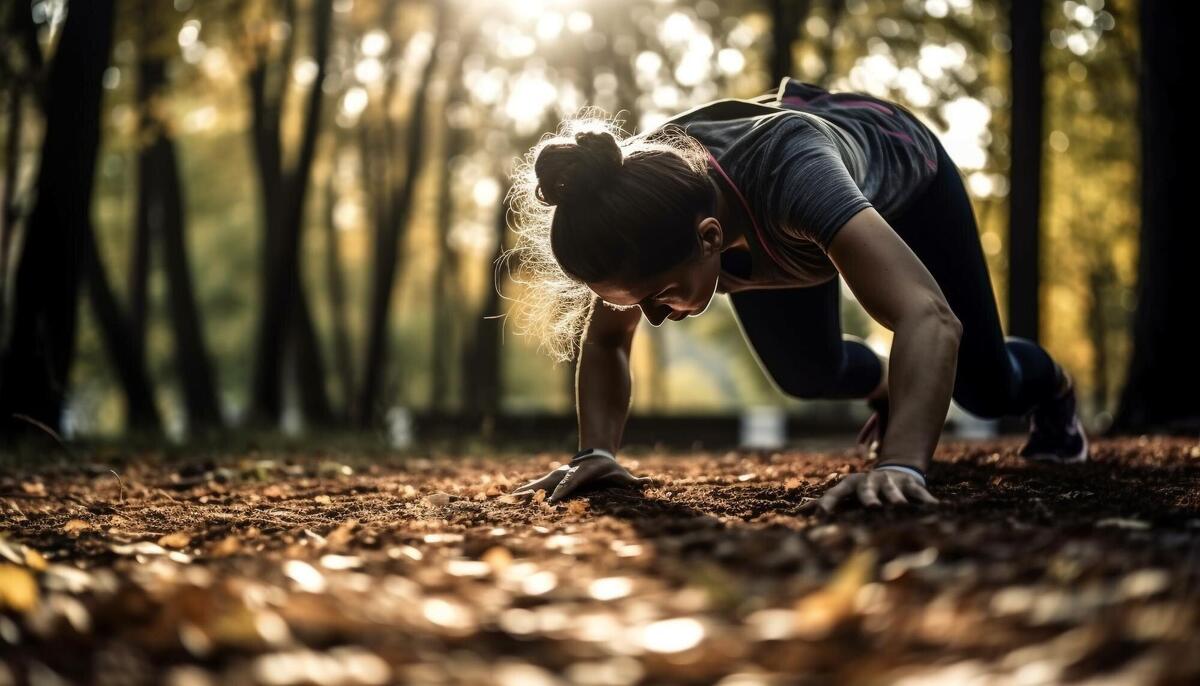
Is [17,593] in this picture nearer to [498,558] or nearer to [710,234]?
[498,558]

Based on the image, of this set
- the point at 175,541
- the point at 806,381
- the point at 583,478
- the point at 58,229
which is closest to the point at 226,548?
the point at 175,541

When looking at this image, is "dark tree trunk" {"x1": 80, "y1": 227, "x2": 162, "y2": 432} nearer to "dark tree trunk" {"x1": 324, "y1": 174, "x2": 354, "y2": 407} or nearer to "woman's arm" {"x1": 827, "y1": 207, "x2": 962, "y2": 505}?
"dark tree trunk" {"x1": 324, "y1": 174, "x2": 354, "y2": 407}

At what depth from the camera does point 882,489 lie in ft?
9.37

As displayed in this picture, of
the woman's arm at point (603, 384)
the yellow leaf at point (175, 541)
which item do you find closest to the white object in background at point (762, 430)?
the woman's arm at point (603, 384)

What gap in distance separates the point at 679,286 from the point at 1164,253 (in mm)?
5537

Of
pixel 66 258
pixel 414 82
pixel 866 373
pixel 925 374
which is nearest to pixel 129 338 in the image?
pixel 66 258

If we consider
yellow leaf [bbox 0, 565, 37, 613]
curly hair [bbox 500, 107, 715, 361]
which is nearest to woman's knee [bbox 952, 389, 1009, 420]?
curly hair [bbox 500, 107, 715, 361]

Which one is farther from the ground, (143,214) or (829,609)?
(143,214)

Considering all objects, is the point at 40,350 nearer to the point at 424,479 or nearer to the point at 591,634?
→ the point at 424,479

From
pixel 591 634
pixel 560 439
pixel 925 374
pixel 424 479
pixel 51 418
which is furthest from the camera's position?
pixel 560 439

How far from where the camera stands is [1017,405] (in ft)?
14.7

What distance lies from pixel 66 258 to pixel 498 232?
8617 millimetres

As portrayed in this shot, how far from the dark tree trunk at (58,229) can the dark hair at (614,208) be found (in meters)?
5.06

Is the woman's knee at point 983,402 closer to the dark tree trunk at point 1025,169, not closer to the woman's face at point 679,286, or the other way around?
the woman's face at point 679,286
